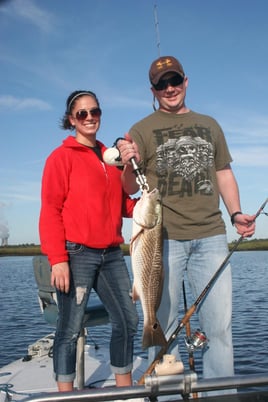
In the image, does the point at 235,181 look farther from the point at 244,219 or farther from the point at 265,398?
the point at 265,398

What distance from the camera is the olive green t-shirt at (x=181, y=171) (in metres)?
3.53

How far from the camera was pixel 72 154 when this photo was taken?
3.82 m

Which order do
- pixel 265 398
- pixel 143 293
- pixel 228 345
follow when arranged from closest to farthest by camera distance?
1. pixel 265 398
2. pixel 143 293
3. pixel 228 345

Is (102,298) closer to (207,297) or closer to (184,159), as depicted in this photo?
(207,297)

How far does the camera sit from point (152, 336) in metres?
3.09

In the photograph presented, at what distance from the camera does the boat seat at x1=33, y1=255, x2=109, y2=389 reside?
4.23 m

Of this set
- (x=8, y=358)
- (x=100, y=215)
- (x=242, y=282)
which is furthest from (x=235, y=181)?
(x=242, y=282)

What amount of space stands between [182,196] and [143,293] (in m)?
0.79

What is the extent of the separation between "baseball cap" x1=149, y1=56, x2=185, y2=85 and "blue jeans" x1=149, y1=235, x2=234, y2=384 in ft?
3.98

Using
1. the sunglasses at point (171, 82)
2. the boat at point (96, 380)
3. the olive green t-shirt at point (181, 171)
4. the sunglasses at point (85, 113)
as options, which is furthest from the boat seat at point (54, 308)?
the sunglasses at point (171, 82)

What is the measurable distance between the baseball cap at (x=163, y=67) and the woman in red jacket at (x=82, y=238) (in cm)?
55

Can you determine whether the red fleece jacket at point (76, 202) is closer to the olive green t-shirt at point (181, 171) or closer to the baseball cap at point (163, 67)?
the olive green t-shirt at point (181, 171)

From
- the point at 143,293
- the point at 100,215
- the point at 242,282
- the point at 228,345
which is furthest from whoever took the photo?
the point at 242,282

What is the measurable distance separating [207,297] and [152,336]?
626 millimetres
